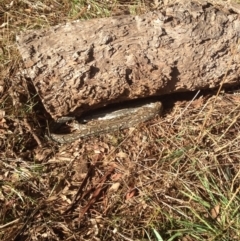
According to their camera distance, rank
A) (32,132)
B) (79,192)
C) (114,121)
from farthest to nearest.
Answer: (114,121), (32,132), (79,192)

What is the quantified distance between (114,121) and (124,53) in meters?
0.49

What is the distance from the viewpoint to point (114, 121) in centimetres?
299

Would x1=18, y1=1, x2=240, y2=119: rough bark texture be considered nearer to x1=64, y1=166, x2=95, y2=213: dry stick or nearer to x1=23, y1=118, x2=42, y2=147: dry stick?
x1=23, y1=118, x2=42, y2=147: dry stick

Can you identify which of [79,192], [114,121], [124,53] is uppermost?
[124,53]

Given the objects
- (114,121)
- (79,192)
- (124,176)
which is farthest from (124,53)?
(79,192)

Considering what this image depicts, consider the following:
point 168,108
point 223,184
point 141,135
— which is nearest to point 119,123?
point 141,135

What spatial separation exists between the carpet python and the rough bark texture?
0.41 ft

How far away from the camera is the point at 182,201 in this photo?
8.21 ft

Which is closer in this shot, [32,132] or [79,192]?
[79,192]

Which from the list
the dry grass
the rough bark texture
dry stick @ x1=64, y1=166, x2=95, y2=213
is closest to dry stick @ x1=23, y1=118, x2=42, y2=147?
the dry grass

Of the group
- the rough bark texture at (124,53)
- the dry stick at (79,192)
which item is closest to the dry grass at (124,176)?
the dry stick at (79,192)

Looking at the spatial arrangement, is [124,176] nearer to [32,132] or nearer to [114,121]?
[114,121]

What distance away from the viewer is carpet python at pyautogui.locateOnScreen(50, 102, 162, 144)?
293 centimetres

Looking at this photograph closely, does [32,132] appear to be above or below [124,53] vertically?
below
